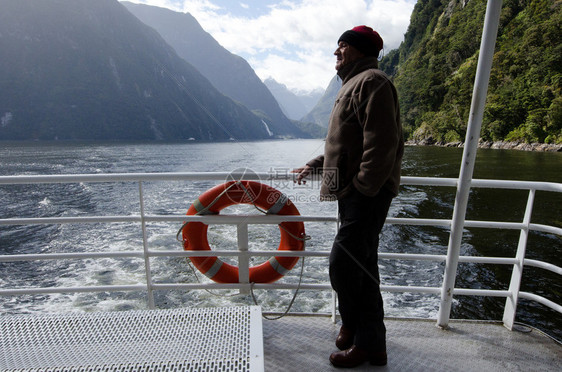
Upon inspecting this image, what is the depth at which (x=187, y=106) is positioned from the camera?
80562 millimetres

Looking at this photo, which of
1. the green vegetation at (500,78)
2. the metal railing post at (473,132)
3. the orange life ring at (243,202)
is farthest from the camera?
the green vegetation at (500,78)

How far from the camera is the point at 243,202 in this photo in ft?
5.27

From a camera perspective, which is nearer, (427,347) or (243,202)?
(427,347)

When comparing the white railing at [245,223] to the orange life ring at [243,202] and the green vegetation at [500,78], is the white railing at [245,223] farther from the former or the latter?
the green vegetation at [500,78]

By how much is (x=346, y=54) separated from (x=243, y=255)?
105 centimetres

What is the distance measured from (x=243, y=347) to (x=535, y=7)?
6048cm

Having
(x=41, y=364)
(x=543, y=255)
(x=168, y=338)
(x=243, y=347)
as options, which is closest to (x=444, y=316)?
(x=243, y=347)

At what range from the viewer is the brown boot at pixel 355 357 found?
4.13ft

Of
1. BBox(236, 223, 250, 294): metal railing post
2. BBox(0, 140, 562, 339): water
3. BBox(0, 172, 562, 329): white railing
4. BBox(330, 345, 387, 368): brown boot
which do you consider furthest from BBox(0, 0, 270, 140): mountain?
BBox(330, 345, 387, 368): brown boot

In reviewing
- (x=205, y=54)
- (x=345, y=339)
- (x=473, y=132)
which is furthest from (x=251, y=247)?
(x=205, y=54)

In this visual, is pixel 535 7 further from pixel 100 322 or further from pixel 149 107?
pixel 149 107

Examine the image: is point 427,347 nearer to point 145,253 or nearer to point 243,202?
point 243,202

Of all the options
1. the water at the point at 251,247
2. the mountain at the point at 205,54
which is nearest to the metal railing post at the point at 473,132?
the water at the point at 251,247

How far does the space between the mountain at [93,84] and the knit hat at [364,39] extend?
62.2 m
